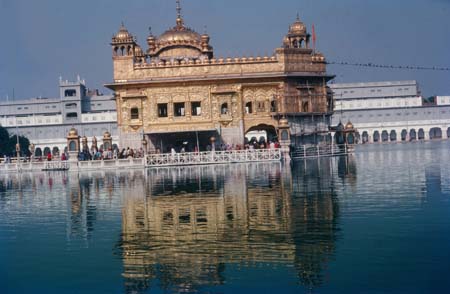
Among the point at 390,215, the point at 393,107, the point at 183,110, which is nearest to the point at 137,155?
the point at 183,110

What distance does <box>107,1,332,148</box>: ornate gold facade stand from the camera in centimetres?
4953

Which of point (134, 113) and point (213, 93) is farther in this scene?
point (134, 113)

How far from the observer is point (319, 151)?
4969cm

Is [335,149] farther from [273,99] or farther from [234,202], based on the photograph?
[234,202]

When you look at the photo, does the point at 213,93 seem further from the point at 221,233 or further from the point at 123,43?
the point at 221,233

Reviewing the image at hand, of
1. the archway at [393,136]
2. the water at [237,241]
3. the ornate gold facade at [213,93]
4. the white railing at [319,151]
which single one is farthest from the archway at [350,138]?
the archway at [393,136]

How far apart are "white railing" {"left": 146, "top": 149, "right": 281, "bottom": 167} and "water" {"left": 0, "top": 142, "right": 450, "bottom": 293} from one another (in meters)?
20.1

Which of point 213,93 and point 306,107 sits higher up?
point 213,93

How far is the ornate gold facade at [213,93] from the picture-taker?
49531 millimetres

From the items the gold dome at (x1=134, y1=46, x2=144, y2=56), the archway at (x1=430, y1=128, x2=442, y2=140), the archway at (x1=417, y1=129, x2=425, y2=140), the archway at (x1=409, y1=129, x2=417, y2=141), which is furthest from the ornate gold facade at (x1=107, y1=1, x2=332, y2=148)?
the archway at (x1=430, y1=128, x2=442, y2=140)

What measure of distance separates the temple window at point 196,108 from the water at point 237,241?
2736cm

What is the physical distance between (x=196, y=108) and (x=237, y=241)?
128ft

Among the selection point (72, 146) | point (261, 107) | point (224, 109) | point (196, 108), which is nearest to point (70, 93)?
point (196, 108)

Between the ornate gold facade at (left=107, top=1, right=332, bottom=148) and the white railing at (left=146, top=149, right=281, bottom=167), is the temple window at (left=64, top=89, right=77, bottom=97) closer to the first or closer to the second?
the ornate gold facade at (left=107, top=1, right=332, bottom=148)
